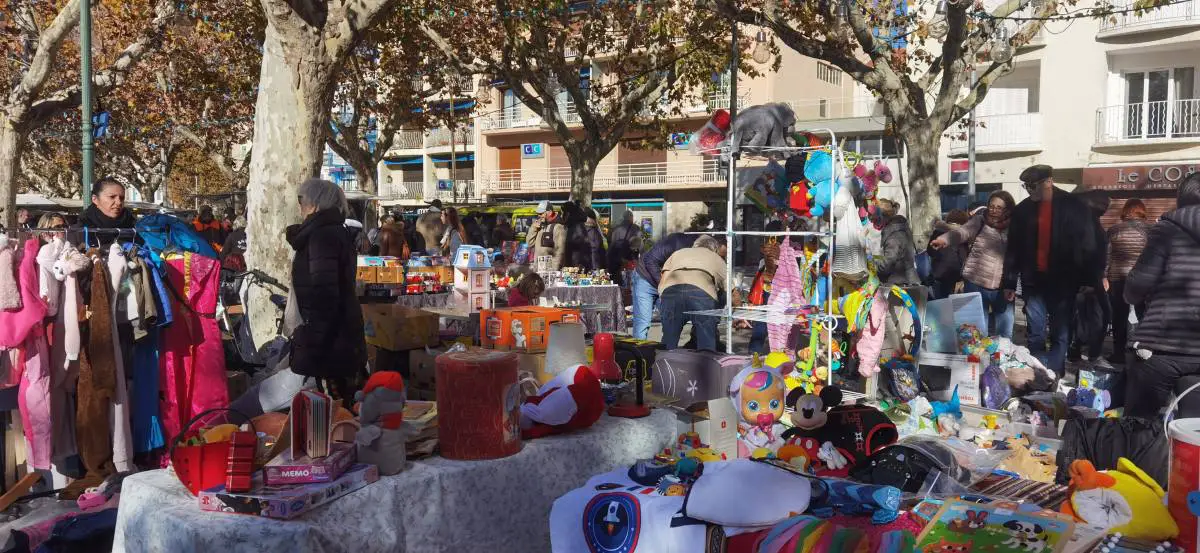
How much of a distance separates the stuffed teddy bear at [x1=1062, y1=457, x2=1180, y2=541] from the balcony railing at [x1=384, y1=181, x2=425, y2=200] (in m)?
47.9

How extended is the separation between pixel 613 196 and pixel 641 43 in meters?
20.1

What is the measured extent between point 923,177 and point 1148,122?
40.8ft

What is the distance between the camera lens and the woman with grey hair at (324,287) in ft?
13.4

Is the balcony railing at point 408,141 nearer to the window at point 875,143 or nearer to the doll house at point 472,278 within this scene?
the window at point 875,143

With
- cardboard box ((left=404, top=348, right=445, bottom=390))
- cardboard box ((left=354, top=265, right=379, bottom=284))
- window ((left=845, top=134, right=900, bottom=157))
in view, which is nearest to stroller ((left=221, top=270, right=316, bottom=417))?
cardboard box ((left=404, top=348, right=445, bottom=390))

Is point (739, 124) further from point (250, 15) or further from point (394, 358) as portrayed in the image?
point (250, 15)

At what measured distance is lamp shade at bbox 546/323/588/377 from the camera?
157 inches

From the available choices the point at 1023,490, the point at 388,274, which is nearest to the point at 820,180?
the point at 1023,490

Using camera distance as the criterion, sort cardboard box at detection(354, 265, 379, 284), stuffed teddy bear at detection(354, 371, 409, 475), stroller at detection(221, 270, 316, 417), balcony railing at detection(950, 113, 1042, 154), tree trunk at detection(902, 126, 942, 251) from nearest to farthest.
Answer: stuffed teddy bear at detection(354, 371, 409, 475) → stroller at detection(221, 270, 316, 417) → cardboard box at detection(354, 265, 379, 284) → tree trunk at detection(902, 126, 942, 251) → balcony railing at detection(950, 113, 1042, 154)

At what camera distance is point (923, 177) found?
12.8m

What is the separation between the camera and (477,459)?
293 centimetres

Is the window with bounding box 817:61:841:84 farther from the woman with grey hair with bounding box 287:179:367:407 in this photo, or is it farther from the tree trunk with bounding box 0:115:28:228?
the woman with grey hair with bounding box 287:179:367:407

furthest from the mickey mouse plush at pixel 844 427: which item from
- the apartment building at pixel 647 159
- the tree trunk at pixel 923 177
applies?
the apartment building at pixel 647 159

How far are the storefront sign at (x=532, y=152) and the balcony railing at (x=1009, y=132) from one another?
21.9m
